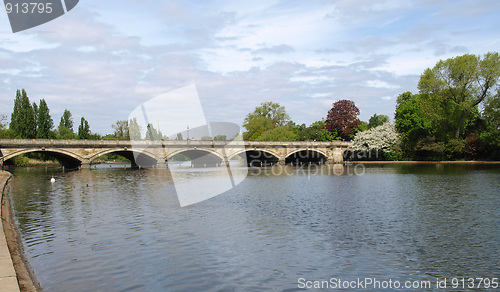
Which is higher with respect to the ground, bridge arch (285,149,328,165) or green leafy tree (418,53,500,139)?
green leafy tree (418,53,500,139)

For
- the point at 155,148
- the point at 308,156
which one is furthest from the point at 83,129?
the point at 308,156

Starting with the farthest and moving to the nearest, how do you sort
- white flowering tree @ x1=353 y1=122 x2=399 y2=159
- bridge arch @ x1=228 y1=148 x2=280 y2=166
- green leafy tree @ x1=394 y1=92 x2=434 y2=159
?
bridge arch @ x1=228 y1=148 x2=280 y2=166 < white flowering tree @ x1=353 y1=122 x2=399 y2=159 < green leafy tree @ x1=394 y1=92 x2=434 y2=159

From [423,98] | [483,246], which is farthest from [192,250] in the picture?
[423,98]

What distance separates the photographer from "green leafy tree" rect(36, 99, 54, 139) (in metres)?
97.9

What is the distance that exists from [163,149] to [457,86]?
2257 inches

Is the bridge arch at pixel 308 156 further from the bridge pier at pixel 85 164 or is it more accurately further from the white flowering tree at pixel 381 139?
the bridge pier at pixel 85 164

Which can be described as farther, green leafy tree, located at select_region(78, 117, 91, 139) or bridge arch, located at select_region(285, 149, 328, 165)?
green leafy tree, located at select_region(78, 117, 91, 139)

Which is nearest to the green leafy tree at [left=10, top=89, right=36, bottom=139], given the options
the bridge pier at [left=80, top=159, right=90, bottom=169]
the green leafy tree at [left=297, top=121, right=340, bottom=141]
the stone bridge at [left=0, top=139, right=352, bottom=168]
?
the stone bridge at [left=0, top=139, right=352, bottom=168]

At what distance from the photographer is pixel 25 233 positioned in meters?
17.7

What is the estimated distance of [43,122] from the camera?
99125 millimetres

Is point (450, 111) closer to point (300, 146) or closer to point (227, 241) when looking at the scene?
point (300, 146)

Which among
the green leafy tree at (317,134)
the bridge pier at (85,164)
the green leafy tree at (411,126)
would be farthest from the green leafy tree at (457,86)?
the bridge pier at (85,164)

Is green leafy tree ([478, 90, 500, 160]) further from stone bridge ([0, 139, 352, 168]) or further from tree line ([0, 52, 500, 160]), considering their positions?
stone bridge ([0, 139, 352, 168])

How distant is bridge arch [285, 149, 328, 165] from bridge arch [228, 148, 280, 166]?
4.28 metres
